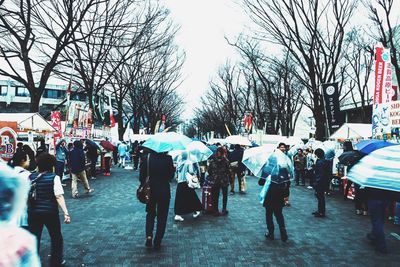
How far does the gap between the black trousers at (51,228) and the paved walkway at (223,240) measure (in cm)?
40

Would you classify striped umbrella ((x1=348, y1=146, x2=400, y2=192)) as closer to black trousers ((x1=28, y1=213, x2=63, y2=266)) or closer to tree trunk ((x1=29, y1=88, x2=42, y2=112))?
black trousers ((x1=28, y1=213, x2=63, y2=266))

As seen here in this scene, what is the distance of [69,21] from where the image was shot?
13.9m

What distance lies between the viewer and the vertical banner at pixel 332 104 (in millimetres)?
15398

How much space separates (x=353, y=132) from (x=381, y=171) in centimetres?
1042

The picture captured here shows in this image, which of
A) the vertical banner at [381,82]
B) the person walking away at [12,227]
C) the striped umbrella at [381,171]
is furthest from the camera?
the vertical banner at [381,82]

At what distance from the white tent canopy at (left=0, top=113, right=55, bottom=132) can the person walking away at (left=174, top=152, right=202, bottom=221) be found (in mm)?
6950

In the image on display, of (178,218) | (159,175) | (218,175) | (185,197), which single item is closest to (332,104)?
(218,175)

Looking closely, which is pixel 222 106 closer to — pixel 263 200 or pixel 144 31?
pixel 144 31

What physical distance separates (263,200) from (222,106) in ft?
124

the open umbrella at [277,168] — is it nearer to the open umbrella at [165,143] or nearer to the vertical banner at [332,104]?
the open umbrella at [165,143]

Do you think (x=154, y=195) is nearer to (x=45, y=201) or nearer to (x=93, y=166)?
(x=45, y=201)

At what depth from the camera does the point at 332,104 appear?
15516 mm

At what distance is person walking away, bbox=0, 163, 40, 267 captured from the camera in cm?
186

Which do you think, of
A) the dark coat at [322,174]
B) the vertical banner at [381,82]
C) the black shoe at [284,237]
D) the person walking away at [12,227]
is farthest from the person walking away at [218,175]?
the person walking away at [12,227]
